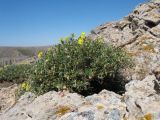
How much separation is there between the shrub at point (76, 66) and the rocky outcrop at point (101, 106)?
138cm

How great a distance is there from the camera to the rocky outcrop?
23.9 ft

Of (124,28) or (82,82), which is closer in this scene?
(82,82)

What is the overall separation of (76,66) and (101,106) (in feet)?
11.4

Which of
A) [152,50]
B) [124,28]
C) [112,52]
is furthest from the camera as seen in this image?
[124,28]

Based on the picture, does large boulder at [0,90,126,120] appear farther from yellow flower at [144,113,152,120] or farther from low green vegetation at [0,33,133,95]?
low green vegetation at [0,33,133,95]

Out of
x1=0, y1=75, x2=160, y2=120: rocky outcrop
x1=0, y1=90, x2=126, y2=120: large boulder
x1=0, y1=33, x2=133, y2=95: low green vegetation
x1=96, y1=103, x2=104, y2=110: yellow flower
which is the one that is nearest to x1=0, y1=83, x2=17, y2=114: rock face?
x1=0, y1=33, x2=133, y2=95: low green vegetation

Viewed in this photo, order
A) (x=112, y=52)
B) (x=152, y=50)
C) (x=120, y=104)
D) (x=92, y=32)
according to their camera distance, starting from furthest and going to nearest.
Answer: (x=92, y=32), (x=152, y=50), (x=112, y=52), (x=120, y=104)

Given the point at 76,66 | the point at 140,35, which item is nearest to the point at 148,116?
the point at 76,66

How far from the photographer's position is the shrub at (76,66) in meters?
11.0

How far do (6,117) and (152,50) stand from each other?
7700 mm

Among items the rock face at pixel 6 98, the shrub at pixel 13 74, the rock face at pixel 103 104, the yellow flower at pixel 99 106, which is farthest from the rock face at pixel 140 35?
the shrub at pixel 13 74

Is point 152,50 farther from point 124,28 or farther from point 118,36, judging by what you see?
point 124,28

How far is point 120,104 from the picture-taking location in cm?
813

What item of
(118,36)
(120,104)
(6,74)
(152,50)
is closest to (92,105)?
(120,104)
